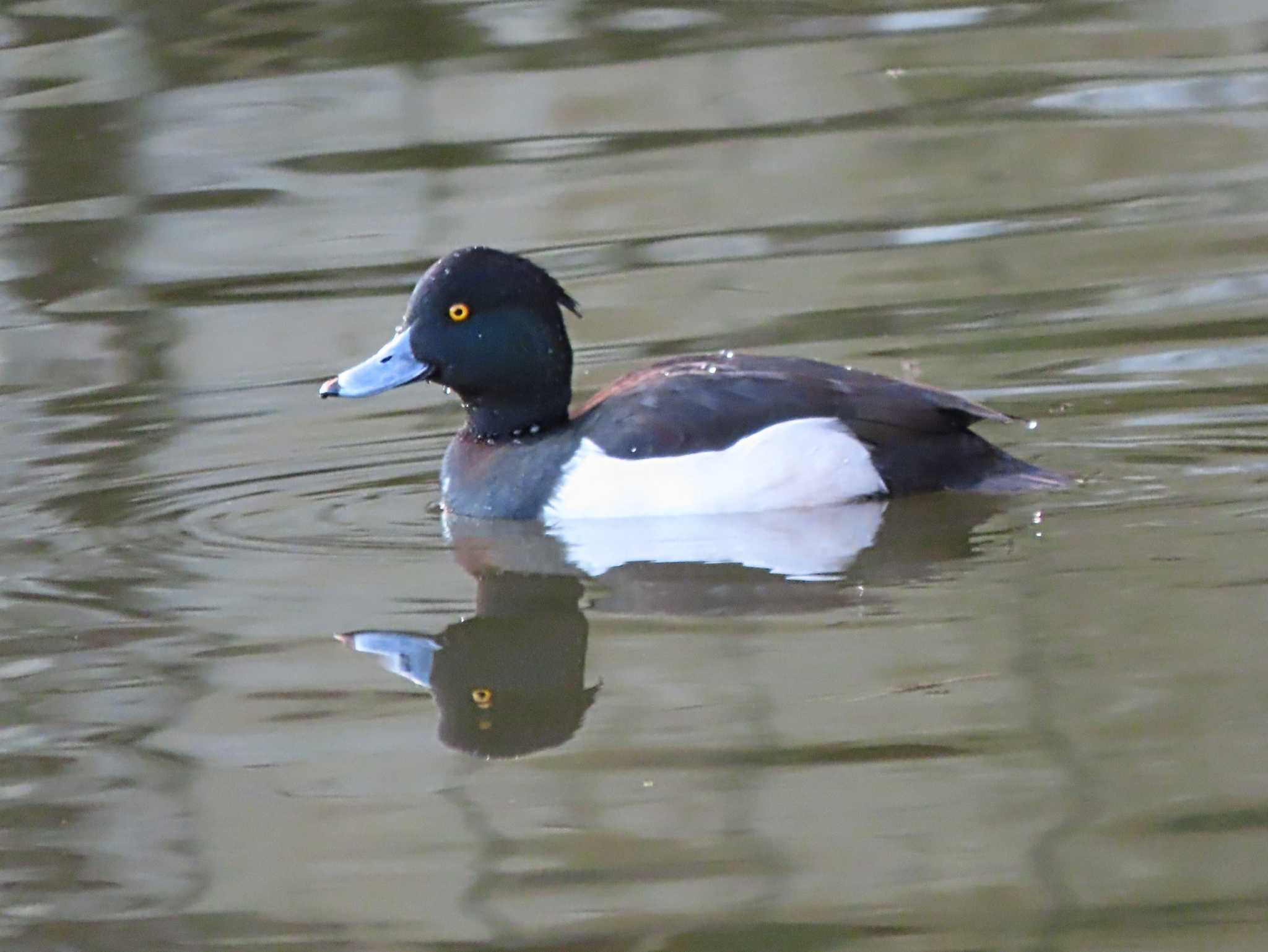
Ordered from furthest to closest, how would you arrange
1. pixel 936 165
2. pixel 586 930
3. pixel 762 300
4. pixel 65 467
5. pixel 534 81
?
pixel 534 81
pixel 936 165
pixel 762 300
pixel 65 467
pixel 586 930

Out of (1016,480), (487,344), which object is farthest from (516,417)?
(1016,480)

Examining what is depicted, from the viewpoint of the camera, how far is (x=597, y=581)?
6918 mm

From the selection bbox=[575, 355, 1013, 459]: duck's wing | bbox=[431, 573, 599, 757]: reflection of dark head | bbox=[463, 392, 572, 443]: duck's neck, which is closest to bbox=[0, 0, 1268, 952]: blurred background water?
bbox=[431, 573, 599, 757]: reflection of dark head

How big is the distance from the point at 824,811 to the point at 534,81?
8095 mm

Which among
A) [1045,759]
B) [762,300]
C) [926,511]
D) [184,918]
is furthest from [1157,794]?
[762,300]

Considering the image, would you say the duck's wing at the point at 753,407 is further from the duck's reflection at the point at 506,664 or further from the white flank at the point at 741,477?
the duck's reflection at the point at 506,664

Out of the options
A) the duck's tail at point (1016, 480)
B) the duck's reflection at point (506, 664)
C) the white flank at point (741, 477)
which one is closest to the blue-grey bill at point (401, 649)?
the duck's reflection at point (506, 664)

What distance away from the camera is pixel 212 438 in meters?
8.88

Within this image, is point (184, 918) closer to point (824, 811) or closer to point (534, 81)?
point (824, 811)

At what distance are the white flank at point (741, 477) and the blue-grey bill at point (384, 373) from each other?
0.70m

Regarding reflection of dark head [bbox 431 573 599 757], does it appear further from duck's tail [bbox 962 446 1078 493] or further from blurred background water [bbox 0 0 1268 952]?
duck's tail [bbox 962 446 1078 493]

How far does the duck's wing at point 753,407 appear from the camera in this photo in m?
7.34

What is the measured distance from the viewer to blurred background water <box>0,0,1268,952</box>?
4789 mm

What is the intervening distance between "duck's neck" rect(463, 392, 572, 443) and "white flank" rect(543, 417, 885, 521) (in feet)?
1.50
